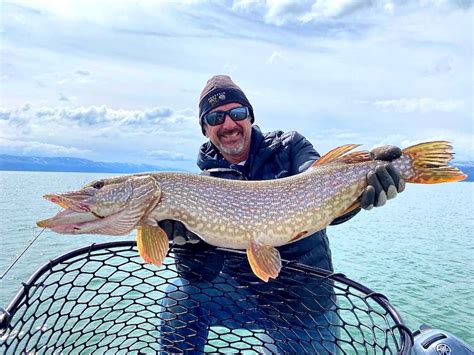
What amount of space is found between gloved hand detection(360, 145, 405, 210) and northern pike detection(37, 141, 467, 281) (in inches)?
2.4

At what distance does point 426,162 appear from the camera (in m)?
2.74

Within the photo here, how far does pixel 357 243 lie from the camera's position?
1099 cm

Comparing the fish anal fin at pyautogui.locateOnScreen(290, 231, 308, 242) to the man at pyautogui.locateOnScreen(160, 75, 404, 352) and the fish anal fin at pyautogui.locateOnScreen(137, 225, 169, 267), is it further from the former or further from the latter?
the fish anal fin at pyautogui.locateOnScreen(137, 225, 169, 267)

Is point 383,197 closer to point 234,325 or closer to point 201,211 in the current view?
point 201,211

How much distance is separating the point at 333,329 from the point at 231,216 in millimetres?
1288

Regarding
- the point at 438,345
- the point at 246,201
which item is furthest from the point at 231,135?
the point at 438,345

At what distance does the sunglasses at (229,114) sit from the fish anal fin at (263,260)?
4.64 ft

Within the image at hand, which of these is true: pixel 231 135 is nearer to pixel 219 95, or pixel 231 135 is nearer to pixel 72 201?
pixel 219 95

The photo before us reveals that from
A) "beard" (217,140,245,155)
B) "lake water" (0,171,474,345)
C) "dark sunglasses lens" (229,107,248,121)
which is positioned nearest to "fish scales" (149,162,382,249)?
"beard" (217,140,245,155)

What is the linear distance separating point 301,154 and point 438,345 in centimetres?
181

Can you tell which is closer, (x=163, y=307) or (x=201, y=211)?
(x=201, y=211)

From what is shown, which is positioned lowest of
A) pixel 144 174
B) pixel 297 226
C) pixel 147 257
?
pixel 147 257

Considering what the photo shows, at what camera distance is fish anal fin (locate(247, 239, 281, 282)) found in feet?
8.52

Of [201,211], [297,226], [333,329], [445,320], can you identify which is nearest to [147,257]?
[201,211]
